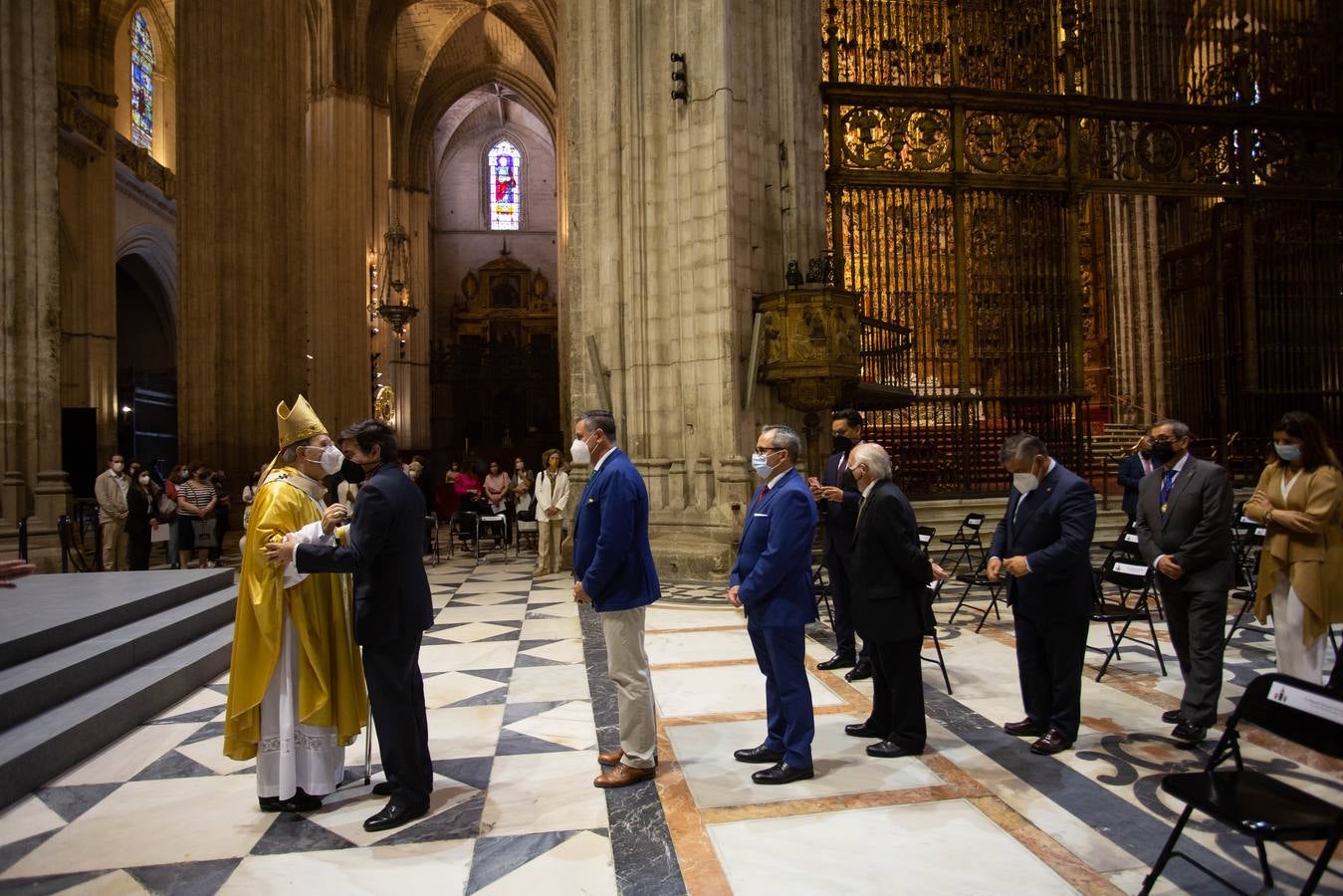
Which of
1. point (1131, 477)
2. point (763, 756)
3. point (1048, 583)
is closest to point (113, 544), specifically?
point (763, 756)

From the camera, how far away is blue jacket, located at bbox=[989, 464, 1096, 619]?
3998mm

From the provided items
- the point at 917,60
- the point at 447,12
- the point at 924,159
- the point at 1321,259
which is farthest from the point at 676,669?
the point at 447,12

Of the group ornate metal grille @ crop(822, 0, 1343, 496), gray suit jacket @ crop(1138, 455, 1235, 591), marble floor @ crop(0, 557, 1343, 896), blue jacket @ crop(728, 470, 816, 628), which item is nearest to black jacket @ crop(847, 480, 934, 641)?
blue jacket @ crop(728, 470, 816, 628)

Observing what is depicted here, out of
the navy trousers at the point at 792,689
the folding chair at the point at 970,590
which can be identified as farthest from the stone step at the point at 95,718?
the folding chair at the point at 970,590

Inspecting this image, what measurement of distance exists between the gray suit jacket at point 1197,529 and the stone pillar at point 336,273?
64.6 ft

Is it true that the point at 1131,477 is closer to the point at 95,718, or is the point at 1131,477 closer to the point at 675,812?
the point at 675,812

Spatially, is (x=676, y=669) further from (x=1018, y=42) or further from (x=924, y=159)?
(x=1018, y=42)

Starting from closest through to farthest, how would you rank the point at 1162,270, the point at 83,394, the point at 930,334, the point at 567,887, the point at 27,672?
the point at 567,887 < the point at 27,672 < the point at 930,334 < the point at 1162,270 < the point at 83,394

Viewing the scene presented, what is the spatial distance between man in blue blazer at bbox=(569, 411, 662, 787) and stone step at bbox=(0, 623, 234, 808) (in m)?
2.55

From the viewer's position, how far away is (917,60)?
41.7 ft

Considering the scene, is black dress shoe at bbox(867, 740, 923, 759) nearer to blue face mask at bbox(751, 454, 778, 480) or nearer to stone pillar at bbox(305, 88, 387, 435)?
blue face mask at bbox(751, 454, 778, 480)

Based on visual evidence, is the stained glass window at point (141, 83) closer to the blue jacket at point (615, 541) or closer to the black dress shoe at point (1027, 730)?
the blue jacket at point (615, 541)

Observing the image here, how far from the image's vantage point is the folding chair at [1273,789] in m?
2.29

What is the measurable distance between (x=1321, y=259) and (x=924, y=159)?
7.31 meters
